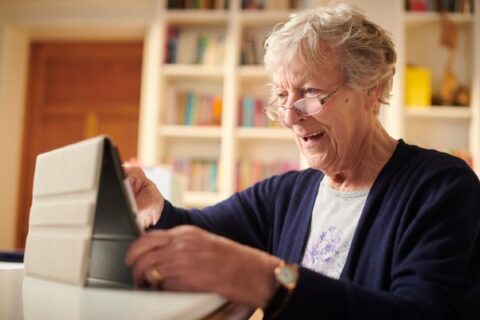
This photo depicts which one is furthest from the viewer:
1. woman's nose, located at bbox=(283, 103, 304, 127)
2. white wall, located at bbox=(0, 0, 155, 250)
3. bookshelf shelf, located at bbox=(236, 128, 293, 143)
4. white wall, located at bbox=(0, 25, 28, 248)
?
white wall, located at bbox=(0, 25, 28, 248)

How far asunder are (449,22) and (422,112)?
65 cm

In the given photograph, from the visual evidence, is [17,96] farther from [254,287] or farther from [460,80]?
[254,287]

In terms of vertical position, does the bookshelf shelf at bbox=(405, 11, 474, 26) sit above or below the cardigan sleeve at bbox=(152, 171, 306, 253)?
above

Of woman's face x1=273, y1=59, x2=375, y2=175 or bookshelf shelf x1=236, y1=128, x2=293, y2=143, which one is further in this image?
bookshelf shelf x1=236, y1=128, x2=293, y2=143

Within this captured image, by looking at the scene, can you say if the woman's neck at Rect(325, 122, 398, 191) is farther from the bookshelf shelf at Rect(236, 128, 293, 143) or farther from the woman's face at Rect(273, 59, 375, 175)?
the bookshelf shelf at Rect(236, 128, 293, 143)

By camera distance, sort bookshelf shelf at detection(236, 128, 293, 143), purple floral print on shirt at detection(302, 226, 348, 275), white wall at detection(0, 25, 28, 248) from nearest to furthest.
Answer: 1. purple floral print on shirt at detection(302, 226, 348, 275)
2. bookshelf shelf at detection(236, 128, 293, 143)
3. white wall at detection(0, 25, 28, 248)

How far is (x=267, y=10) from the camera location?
3.75m

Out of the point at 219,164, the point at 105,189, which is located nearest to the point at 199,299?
the point at 105,189

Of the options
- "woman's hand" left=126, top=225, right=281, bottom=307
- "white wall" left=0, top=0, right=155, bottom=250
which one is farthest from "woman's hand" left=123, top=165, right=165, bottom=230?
"white wall" left=0, top=0, right=155, bottom=250

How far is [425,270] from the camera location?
2.62 ft

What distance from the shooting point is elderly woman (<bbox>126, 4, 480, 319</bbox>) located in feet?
2.19

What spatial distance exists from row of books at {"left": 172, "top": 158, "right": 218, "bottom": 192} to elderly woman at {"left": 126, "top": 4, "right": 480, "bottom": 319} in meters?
2.34

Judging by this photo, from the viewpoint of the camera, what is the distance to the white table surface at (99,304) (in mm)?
573

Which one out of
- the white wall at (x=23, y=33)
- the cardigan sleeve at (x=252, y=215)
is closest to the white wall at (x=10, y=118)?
the white wall at (x=23, y=33)
